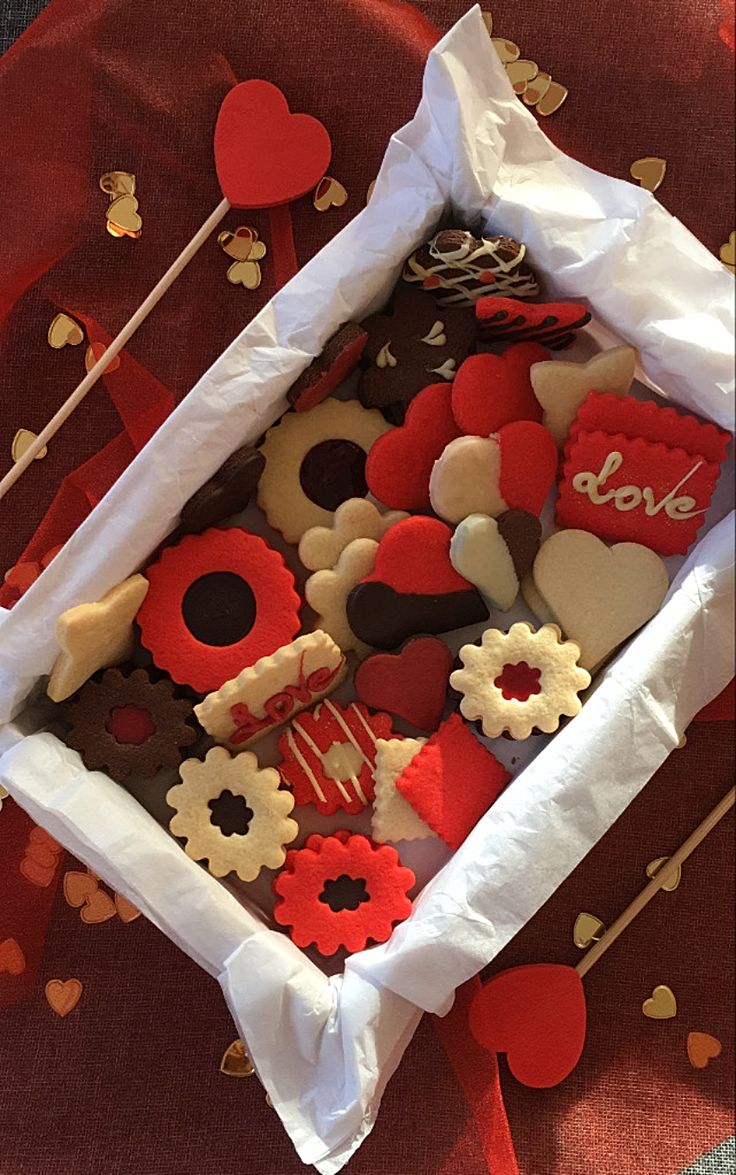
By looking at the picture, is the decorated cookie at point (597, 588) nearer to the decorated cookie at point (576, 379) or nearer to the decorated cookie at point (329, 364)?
the decorated cookie at point (576, 379)

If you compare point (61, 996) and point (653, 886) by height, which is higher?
point (61, 996)

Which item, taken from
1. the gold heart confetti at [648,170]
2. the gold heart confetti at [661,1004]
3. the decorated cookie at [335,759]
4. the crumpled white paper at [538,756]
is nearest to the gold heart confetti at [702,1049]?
the gold heart confetti at [661,1004]

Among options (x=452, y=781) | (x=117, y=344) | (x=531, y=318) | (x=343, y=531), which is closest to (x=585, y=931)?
(x=452, y=781)

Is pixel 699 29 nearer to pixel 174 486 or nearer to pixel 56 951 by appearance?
pixel 174 486

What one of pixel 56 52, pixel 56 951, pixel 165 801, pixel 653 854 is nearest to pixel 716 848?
pixel 653 854

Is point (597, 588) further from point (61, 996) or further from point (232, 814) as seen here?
point (61, 996)

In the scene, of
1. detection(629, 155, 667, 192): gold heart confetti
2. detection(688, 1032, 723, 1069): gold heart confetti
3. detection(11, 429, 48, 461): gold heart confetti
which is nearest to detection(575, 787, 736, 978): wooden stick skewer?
detection(688, 1032, 723, 1069): gold heart confetti
